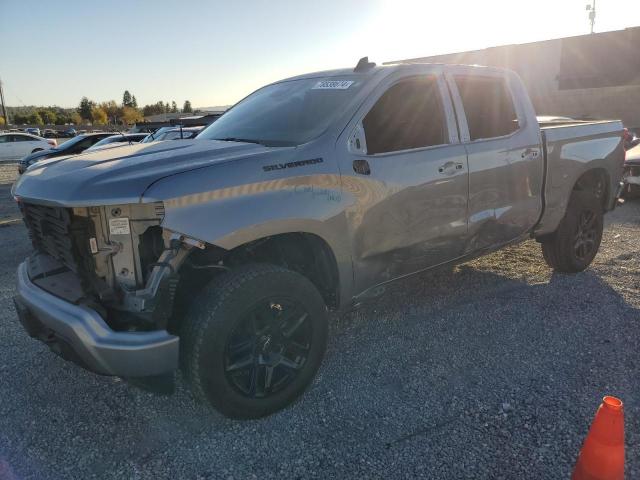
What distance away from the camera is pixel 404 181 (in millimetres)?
3414

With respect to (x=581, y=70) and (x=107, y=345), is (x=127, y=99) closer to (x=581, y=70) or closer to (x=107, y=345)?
(x=581, y=70)

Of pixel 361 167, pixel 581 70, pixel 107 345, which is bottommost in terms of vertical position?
pixel 107 345

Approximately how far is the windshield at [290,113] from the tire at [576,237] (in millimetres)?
2895

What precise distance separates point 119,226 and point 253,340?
95 cm

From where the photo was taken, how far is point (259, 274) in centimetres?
279


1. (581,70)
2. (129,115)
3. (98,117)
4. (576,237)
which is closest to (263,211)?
(576,237)

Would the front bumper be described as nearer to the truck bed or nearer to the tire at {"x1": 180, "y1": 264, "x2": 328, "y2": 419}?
the tire at {"x1": 180, "y1": 264, "x2": 328, "y2": 419}

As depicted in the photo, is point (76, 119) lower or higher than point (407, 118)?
higher

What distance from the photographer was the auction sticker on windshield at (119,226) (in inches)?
101

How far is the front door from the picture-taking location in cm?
325

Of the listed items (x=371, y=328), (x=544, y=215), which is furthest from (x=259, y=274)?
(x=544, y=215)

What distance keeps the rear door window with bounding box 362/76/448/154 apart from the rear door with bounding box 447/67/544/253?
22cm

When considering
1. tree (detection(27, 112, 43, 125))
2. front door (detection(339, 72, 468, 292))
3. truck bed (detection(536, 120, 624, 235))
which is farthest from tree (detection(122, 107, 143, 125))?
front door (detection(339, 72, 468, 292))

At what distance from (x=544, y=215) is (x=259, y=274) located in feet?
10.3
